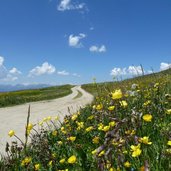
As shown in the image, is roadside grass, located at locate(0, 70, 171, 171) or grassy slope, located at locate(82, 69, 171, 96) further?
grassy slope, located at locate(82, 69, 171, 96)

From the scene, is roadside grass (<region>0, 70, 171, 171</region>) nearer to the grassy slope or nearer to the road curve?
the grassy slope

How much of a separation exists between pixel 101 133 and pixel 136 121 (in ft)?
9.03

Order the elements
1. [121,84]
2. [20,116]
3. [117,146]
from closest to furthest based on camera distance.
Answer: [117,146] < [121,84] < [20,116]

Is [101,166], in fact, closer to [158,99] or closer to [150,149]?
[150,149]

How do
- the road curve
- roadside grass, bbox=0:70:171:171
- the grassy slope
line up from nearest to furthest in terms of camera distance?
roadside grass, bbox=0:70:171:171 → the grassy slope → the road curve

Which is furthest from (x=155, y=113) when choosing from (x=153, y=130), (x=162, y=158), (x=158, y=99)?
(x=162, y=158)

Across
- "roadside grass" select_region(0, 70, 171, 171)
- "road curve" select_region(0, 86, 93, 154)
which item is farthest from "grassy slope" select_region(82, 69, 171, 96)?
"road curve" select_region(0, 86, 93, 154)

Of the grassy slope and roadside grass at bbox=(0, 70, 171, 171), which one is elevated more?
the grassy slope

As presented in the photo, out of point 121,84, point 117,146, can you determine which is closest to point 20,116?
point 121,84

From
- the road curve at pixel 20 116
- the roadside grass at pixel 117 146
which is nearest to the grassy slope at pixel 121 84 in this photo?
the roadside grass at pixel 117 146

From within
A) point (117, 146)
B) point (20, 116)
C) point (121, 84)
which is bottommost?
point (20, 116)

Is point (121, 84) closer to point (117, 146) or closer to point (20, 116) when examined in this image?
point (117, 146)

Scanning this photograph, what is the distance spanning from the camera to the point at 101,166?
7.17ft

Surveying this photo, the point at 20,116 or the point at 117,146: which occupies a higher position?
the point at 117,146
